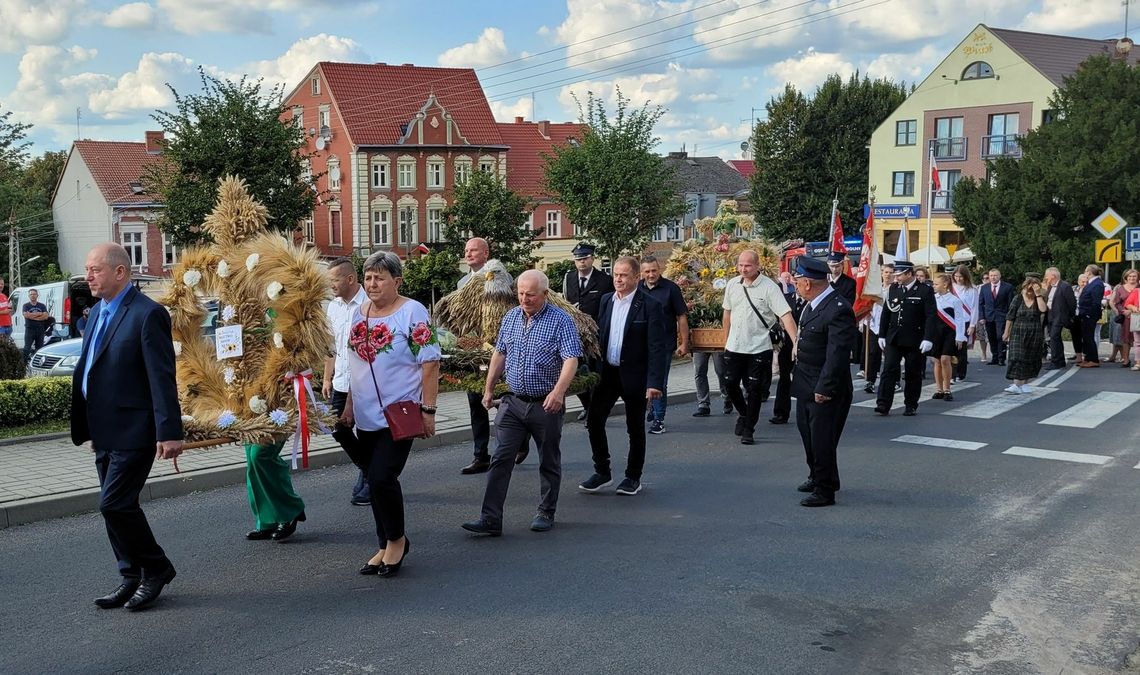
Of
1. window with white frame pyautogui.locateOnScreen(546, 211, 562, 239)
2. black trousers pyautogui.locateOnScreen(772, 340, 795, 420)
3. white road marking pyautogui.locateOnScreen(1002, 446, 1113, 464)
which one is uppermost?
window with white frame pyautogui.locateOnScreen(546, 211, 562, 239)

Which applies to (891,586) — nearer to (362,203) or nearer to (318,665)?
(318,665)

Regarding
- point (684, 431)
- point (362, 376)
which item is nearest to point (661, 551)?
point (362, 376)

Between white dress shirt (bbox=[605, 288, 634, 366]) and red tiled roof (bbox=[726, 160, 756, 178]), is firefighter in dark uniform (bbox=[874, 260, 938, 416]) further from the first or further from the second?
red tiled roof (bbox=[726, 160, 756, 178])

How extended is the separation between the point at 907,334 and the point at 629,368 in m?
6.05

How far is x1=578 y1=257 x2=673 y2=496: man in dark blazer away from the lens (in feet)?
27.8

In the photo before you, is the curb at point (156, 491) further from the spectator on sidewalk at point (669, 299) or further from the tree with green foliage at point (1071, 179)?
the tree with green foliage at point (1071, 179)

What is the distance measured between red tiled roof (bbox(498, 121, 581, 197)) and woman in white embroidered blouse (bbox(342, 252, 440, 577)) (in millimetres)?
61205

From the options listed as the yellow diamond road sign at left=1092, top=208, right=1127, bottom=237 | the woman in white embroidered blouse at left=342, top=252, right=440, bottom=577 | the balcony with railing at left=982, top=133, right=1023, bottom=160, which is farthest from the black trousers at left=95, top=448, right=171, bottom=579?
the balcony with railing at left=982, top=133, right=1023, bottom=160

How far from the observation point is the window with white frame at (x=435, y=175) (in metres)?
64.7

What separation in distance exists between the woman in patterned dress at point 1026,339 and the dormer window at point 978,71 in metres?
48.4

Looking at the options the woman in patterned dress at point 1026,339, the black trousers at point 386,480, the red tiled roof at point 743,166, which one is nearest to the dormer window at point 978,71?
the red tiled roof at point 743,166

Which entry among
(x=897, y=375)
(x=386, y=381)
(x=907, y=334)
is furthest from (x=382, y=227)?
(x=386, y=381)

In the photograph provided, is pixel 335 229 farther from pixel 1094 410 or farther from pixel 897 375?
pixel 1094 410

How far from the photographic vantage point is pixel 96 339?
5703 millimetres
